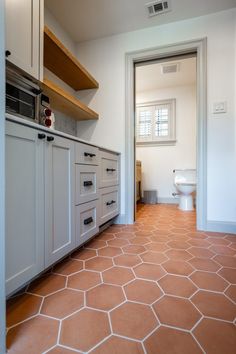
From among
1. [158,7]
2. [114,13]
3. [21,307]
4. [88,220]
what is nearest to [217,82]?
[158,7]

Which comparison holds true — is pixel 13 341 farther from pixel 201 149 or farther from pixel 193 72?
pixel 193 72

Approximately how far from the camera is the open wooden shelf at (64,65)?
163cm

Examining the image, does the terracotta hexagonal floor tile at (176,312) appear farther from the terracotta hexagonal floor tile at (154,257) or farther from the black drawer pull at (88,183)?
the black drawer pull at (88,183)

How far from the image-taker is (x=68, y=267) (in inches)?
49.9

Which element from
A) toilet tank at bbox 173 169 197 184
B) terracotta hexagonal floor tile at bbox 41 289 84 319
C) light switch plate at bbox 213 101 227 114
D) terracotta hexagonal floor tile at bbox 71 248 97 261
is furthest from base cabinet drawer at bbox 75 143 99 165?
toilet tank at bbox 173 169 197 184

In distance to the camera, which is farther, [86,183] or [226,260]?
[86,183]

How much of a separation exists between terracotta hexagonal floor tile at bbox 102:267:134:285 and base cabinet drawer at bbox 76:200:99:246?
0.31m

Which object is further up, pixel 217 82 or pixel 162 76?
pixel 162 76

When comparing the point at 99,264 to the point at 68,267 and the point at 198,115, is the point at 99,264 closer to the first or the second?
the point at 68,267

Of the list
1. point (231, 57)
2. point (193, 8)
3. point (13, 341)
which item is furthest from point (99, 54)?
point (13, 341)

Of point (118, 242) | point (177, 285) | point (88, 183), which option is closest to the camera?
point (177, 285)

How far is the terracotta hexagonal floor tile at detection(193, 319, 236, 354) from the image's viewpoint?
2.17 ft

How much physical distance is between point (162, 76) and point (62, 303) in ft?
11.4

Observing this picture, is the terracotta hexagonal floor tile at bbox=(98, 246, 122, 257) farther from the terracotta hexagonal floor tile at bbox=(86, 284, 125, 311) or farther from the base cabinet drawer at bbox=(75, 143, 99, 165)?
the base cabinet drawer at bbox=(75, 143, 99, 165)
